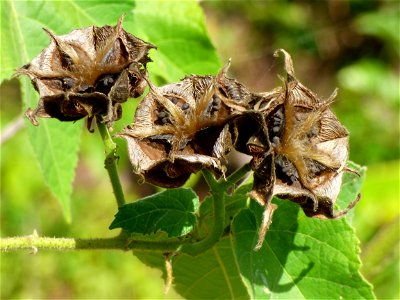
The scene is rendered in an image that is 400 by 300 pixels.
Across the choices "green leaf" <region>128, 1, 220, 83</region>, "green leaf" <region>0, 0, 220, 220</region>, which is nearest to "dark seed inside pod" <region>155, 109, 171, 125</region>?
"green leaf" <region>0, 0, 220, 220</region>

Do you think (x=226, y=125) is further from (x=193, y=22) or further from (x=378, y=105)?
(x=378, y=105)

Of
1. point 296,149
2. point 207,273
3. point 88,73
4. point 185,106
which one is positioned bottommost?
point 207,273

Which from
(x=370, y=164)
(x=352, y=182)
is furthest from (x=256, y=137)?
(x=370, y=164)

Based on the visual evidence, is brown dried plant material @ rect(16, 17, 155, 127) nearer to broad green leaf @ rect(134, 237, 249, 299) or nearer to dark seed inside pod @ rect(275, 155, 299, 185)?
dark seed inside pod @ rect(275, 155, 299, 185)

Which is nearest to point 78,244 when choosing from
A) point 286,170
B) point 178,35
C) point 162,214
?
point 162,214

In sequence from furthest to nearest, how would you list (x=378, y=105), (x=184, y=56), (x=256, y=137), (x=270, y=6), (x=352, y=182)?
(x=270, y=6), (x=378, y=105), (x=184, y=56), (x=352, y=182), (x=256, y=137)

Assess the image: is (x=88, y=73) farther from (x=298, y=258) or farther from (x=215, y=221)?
(x=298, y=258)
